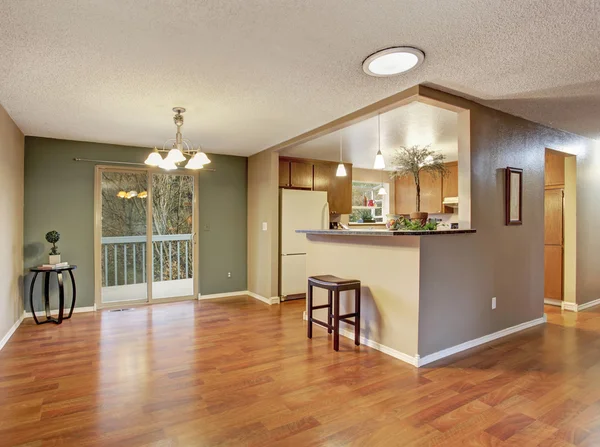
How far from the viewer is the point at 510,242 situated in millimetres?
3812

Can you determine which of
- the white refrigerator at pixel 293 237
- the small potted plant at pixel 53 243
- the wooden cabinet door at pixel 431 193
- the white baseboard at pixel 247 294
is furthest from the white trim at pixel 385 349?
the wooden cabinet door at pixel 431 193

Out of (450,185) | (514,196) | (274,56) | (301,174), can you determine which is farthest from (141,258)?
(450,185)

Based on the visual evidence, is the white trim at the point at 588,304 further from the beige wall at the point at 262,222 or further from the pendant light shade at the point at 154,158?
the pendant light shade at the point at 154,158

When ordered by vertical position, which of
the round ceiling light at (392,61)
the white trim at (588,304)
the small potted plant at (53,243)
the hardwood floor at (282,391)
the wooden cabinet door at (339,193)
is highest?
the round ceiling light at (392,61)

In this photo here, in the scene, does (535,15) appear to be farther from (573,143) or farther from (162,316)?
(162,316)

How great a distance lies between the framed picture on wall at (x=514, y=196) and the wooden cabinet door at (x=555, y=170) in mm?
1652

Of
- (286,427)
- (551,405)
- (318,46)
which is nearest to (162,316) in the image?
(286,427)

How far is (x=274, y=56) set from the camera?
8.04 ft

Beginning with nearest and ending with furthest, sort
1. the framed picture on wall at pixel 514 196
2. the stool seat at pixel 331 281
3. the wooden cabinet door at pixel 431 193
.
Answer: the stool seat at pixel 331 281 → the framed picture on wall at pixel 514 196 → the wooden cabinet door at pixel 431 193

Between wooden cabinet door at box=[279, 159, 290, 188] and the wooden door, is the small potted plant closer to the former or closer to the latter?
wooden cabinet door at box=[279, 159, 290, 188]

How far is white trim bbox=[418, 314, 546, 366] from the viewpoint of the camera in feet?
10.1

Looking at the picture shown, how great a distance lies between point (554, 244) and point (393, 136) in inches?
108

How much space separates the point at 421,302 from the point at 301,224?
294 centimetres

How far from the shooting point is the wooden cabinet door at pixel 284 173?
5.95 meters
